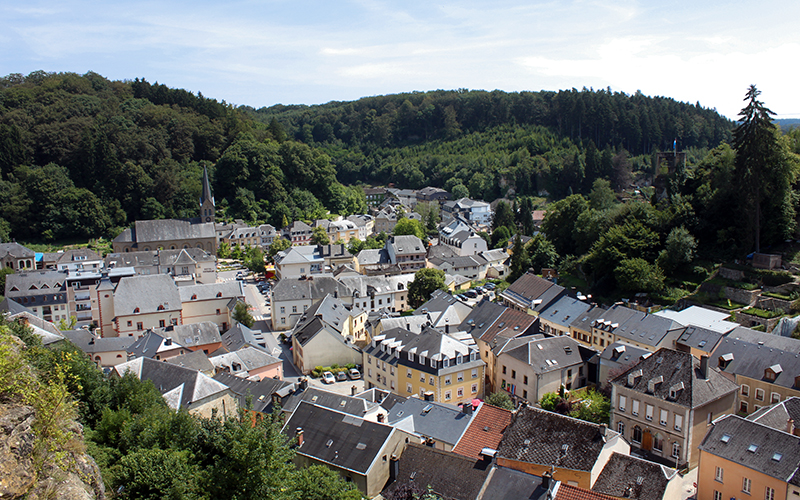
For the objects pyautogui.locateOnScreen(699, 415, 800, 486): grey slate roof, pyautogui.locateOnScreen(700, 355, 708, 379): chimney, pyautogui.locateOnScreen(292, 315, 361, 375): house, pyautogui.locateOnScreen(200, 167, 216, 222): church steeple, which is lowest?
pyautogui.locateOnScreen(292, 315, 361, 375): house

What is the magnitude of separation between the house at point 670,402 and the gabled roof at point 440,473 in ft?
31.4

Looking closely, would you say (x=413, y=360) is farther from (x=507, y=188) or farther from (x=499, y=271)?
(x=507, y=188)

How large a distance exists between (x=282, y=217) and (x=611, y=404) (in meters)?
68.4

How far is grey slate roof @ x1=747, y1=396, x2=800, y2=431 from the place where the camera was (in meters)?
22.7

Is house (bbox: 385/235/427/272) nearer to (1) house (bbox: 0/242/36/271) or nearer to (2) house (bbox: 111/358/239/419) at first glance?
(2) house (bbox: 111/358/239/419)

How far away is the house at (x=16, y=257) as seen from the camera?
61.8 meters

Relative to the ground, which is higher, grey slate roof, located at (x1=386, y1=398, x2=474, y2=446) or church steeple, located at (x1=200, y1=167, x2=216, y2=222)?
church steeple, located at (x1=200, y1=167, x2=216, y2=222)

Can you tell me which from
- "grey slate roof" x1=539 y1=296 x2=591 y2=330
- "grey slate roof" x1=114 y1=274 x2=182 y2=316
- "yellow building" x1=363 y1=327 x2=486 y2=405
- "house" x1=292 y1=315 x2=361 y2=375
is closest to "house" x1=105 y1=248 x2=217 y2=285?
"grey slate roof" x1=114 y1=274 x2=182 y2=316

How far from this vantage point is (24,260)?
62844 millimetres

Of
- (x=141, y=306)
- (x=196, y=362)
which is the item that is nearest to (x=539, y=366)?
(x=196, y=362)

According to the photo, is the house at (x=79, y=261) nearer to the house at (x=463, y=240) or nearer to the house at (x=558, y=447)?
the house at (x=463, y=240)

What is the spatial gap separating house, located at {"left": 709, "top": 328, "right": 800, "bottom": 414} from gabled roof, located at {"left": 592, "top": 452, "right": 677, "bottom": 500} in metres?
10.7

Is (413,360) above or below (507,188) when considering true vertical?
below

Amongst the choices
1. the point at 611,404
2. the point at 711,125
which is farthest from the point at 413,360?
the point at 711,125
